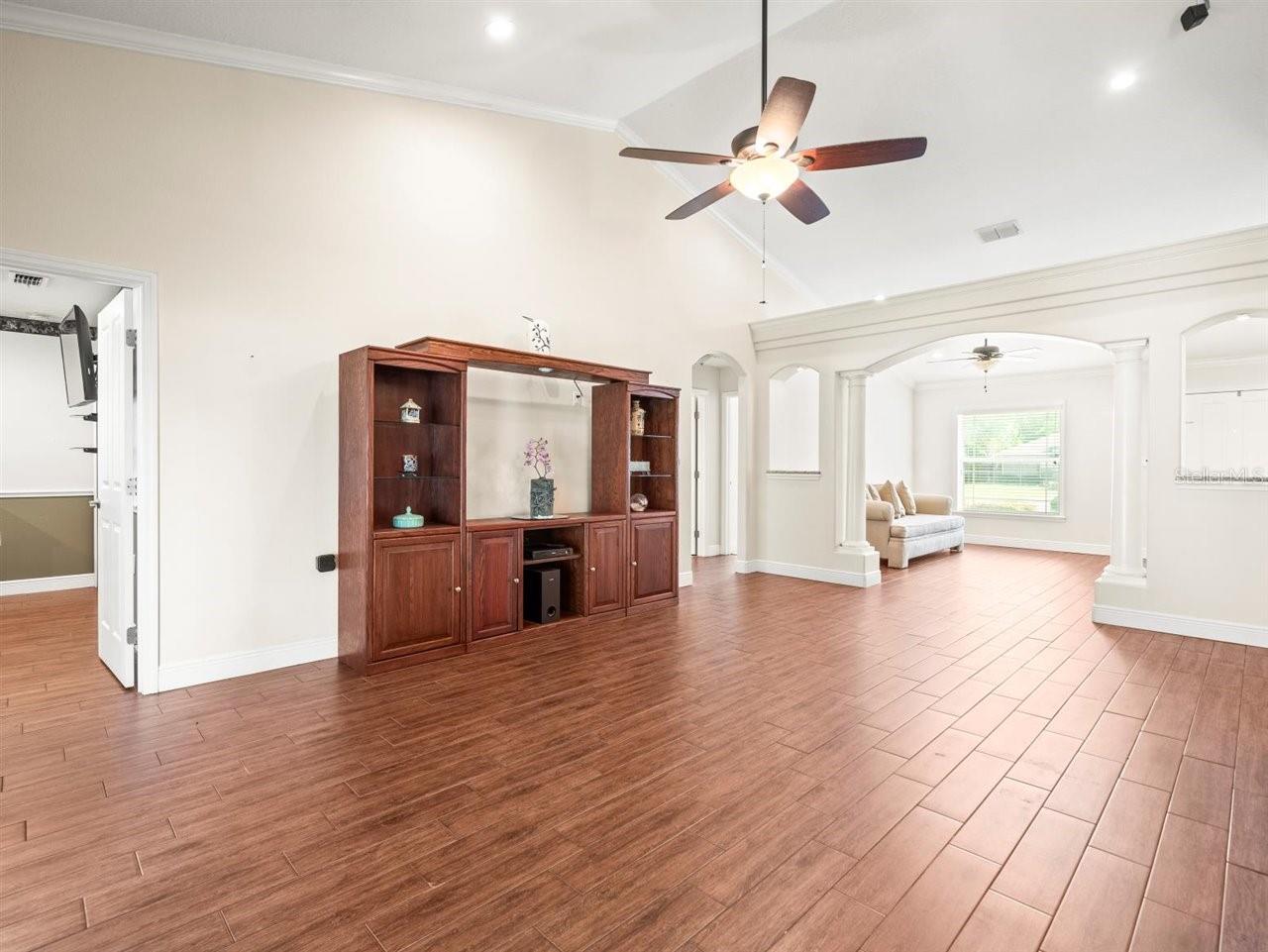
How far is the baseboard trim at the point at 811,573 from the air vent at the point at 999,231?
3583 mm

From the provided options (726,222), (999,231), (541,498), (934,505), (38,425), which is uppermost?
(726,222)

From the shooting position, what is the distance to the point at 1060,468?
9312mm

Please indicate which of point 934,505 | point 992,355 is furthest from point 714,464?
point 992,355

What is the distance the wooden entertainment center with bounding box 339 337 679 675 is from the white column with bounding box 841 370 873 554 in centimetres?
216

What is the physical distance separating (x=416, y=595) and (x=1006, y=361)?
28.3 ft

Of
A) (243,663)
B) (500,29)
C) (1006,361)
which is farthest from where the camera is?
(1006,361)

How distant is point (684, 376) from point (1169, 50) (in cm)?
418

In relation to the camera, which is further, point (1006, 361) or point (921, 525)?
point (1006, 361)

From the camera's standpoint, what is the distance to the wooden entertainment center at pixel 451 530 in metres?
3.78

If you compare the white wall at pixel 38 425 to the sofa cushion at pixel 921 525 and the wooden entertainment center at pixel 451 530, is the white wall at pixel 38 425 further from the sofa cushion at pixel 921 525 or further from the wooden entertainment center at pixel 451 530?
the sofa cushion at pixel 921 525

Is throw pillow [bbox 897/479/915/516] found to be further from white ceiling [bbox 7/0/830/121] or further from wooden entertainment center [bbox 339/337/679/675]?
white ceiling [bbox 7/0/830/121]

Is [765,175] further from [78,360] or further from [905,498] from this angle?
[905,498]

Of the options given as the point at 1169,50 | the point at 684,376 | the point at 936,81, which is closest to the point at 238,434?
the point at 684,376

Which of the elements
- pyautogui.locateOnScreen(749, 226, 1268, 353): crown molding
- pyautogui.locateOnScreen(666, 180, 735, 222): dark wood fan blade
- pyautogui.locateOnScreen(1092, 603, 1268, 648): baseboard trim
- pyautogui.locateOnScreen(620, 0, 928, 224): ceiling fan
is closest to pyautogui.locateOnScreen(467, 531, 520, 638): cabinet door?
pyautogui.locateOnScreen(666, 180, 735, 222): dark wood fan blade
